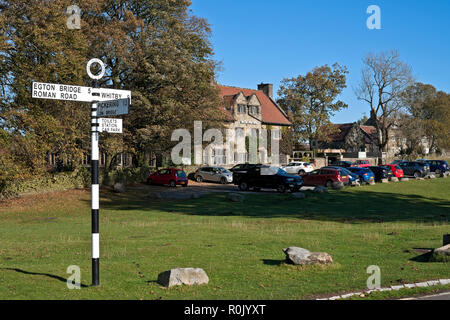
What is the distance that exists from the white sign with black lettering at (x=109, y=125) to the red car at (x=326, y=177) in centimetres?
2946

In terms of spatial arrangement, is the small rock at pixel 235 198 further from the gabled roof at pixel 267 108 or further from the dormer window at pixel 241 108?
the gabled roof at pixel 267 108

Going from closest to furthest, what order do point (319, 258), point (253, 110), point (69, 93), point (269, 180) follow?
point (69, 93), point (319, 258), point (269, 180), point (253, 110)

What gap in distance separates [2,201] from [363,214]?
70.4 ft

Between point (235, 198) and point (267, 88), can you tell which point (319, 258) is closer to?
point (235, 198)

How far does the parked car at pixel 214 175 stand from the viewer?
44.2m

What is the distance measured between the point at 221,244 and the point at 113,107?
6598 mm

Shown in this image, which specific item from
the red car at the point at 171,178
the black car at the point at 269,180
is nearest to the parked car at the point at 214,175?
the red car at the point at 171,178

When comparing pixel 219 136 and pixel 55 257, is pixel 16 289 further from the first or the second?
pixel 219 136

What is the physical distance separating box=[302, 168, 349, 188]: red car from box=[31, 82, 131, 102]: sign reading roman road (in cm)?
2982

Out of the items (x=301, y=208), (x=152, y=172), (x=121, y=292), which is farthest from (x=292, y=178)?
(x=121, y=292)

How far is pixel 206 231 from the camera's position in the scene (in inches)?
656

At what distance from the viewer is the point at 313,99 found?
7069 cm

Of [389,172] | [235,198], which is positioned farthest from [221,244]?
[389,172]

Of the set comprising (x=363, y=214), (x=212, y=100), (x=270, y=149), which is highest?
(x=212, y=100)
